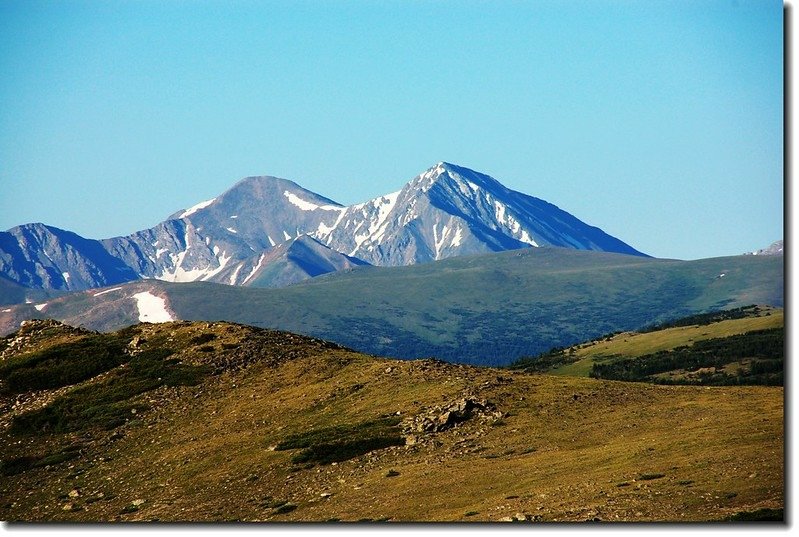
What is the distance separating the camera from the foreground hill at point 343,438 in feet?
198

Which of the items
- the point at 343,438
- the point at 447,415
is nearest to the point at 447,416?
the point at 447,415

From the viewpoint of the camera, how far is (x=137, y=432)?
85750 millimetres

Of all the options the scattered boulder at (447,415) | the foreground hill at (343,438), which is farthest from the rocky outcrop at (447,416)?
the foreground hill at (343,438)

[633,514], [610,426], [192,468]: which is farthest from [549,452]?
[192,468]

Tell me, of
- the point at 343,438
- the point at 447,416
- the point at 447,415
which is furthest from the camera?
the point at 447,415

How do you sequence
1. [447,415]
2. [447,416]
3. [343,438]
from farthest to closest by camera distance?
[447,415] → [447,416] → [343,438]

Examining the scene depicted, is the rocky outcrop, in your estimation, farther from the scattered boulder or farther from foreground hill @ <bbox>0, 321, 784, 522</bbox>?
foreground hill @ <bbox>0, 321, 784, 522</bbox>

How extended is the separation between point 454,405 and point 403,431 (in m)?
5.06

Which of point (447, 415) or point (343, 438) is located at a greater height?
point (447, 415)

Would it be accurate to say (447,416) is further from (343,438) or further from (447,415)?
(343,438)

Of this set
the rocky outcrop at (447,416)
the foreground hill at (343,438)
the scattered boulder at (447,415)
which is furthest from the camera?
the scattered boulder at (447,415)

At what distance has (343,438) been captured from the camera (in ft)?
253

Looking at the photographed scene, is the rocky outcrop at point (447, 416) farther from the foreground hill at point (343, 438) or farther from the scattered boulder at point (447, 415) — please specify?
the foreground hill at point (343, 438)

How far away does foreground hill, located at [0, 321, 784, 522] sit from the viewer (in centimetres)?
6050
